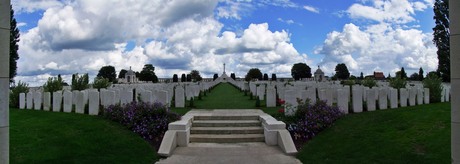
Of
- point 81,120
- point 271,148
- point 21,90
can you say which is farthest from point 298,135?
point 21,90

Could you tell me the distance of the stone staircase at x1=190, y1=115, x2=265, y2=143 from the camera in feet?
30.7

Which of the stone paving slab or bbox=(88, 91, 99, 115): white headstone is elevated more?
bbox=(88, 91, 99, 115): white headstone

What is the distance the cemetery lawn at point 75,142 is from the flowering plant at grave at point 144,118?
0.73 ft

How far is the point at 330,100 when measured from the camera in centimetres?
1109

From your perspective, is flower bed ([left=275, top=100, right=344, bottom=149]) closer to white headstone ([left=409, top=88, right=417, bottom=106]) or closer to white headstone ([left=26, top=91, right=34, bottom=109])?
white headstone ([left=409, top=88, right=417, bottom=106])

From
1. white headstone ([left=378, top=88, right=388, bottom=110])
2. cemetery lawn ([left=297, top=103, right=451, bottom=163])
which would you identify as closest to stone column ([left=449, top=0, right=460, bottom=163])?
cemetery lawn ([left=297, top=103, right=451, bottom=163])

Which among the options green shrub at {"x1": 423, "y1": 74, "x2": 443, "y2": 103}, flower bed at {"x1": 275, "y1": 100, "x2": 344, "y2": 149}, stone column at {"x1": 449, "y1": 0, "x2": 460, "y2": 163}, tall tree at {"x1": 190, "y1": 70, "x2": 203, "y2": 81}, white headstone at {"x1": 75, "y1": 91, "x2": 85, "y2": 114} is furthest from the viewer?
tall tree at {"x1": 190, "y1": 70, "x2": 203, "y2": 81}

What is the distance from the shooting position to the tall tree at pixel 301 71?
10027 centimetres

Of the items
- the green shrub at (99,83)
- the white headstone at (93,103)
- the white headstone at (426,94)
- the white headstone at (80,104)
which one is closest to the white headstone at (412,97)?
the white headstone at (426,94)

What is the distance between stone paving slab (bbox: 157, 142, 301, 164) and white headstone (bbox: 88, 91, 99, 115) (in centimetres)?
392

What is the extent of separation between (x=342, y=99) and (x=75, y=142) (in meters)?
7.65

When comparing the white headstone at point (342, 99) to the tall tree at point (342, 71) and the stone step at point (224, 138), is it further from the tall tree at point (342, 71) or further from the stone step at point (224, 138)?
the tall tree at point (342, 71)

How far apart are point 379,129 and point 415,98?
5.56 metres

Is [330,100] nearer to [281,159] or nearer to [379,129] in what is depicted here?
[379,129]
